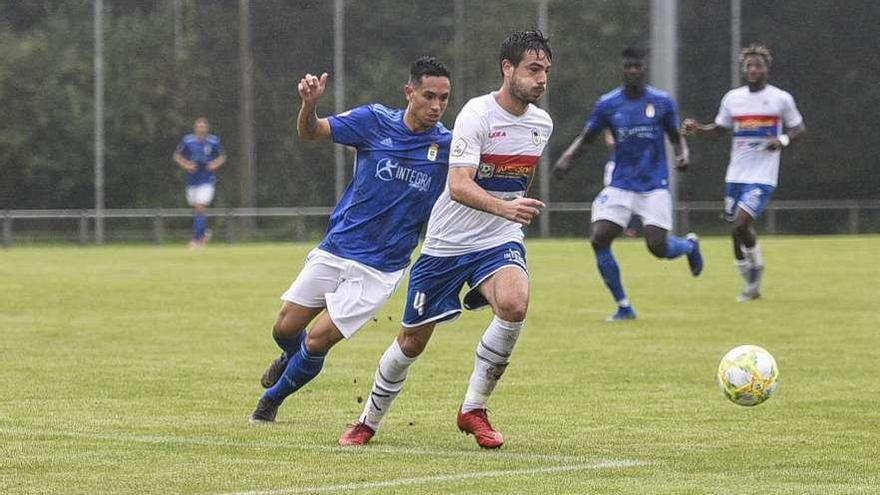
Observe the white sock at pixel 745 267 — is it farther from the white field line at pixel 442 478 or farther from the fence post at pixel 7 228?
the fence post at pixel 7 228

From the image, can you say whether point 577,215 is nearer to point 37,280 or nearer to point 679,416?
point 37,280

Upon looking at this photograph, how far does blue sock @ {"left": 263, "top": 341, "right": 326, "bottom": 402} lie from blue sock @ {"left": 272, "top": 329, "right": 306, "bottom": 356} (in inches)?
10.2

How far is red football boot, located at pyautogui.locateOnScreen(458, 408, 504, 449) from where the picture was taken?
27.2 feet

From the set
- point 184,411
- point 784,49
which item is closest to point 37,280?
point 184,411

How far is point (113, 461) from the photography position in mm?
7785

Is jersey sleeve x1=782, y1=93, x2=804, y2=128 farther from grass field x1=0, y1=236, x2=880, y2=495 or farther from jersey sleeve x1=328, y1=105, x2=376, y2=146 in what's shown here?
jersey sleeve x1=328, y1=105, x2=376, y2=146

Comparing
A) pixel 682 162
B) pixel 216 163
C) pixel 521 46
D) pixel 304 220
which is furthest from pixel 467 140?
pixel 304 220

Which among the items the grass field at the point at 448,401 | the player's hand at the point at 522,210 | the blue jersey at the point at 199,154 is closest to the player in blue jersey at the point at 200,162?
the blue jersey at the point at 199,154

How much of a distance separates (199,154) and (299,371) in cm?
2583

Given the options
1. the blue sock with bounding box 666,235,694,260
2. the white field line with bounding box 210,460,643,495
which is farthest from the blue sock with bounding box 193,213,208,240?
the white field line with bounding box 210,460,643,495

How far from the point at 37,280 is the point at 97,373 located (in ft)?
34.0

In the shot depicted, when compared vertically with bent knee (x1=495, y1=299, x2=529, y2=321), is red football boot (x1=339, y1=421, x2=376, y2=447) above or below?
below

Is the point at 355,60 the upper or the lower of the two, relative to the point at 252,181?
upper

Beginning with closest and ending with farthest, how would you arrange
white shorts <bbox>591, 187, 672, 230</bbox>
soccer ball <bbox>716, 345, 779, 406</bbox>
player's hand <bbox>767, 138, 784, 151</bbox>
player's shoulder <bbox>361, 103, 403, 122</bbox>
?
soccer ball <bbox>716, 345, 779, 406</bbox> < player's shoulder <bbox>361, 103, 403, 122</bbox> < white shorts <bbox>591, 187, 672, 230</bbox> < player's hand <bbox>767, 138, 784, 151</bbox>
